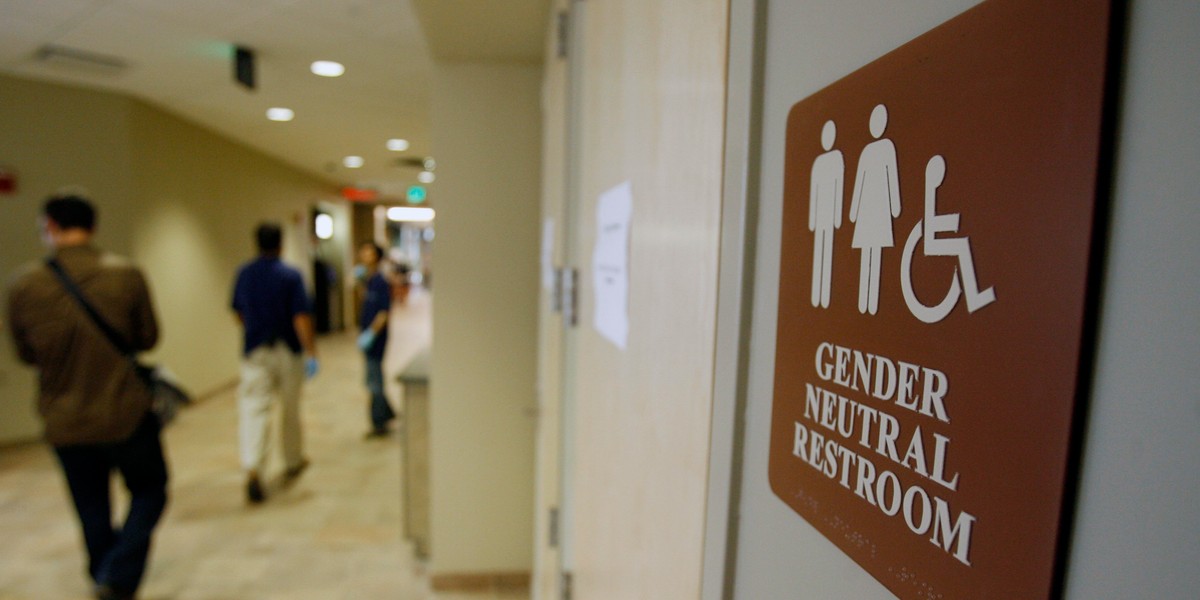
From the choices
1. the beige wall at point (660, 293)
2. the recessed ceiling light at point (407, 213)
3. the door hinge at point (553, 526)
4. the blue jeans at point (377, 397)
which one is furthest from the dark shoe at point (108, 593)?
the recessed ceiling light at point (407, 213)

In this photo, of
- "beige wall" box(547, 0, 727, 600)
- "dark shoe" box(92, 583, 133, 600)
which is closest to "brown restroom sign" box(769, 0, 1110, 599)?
"beige wall" box(547, 0, 727, 600)

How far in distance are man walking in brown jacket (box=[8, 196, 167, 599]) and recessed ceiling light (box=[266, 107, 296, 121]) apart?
3.74m

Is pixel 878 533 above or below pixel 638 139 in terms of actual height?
→ below

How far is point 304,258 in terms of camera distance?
9688 millimetres

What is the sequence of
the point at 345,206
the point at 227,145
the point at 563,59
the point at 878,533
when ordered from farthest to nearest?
the point at 345,206 < the point at 227,145 < the point at 563,59 < the point at 878,533

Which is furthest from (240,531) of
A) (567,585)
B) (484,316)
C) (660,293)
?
(660,293)

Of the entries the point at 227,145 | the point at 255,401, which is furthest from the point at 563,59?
the point at 227,145

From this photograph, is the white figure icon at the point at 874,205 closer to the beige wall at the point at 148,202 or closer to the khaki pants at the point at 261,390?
the khaki pants at the point at 261,390

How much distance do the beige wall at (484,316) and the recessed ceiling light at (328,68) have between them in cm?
218

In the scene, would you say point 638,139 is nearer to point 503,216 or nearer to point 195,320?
point 503,216

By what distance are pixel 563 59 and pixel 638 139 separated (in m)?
1.02

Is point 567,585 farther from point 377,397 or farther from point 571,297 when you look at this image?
point 377,397

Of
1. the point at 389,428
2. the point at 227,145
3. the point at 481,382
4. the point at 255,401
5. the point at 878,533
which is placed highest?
the point at 227,145

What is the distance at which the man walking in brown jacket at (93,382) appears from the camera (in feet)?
7.32
